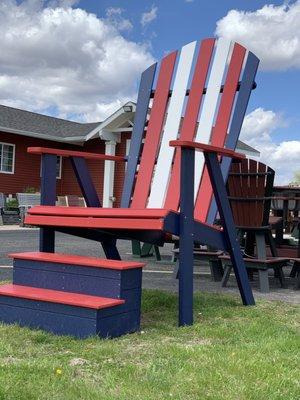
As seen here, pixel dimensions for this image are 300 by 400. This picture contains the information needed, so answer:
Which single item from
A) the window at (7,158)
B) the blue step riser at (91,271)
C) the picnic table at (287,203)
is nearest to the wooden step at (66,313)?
the blue step riser at (91,271)

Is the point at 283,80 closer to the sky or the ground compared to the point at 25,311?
closer to the sky

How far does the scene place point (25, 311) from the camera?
3162mm

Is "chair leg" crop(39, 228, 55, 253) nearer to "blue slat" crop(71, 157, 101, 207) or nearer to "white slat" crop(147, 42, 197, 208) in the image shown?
"blue slat" crop(71, 157, 101, 207)

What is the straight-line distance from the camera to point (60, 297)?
10.1ft

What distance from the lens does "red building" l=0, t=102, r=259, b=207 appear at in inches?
690

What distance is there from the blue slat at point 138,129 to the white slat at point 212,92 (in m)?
0.56

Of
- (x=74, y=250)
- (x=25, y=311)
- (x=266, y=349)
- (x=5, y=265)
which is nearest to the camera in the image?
(x=266, y=349)

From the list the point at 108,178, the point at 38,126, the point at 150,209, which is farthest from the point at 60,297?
the point at 38,126

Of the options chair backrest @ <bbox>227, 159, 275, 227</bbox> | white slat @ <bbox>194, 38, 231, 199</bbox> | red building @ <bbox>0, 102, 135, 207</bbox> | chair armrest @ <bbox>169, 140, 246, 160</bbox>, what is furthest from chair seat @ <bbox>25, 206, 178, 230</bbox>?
red building @ <bbox>0, 102, 135, 207</bbox>

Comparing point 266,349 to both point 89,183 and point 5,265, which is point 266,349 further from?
point 5,265

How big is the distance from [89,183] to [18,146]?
1490 centimetres

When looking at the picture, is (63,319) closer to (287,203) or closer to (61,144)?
(287,203)

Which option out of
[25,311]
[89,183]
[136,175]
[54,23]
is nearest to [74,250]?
[136,175]

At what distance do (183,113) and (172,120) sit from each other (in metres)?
0.12
